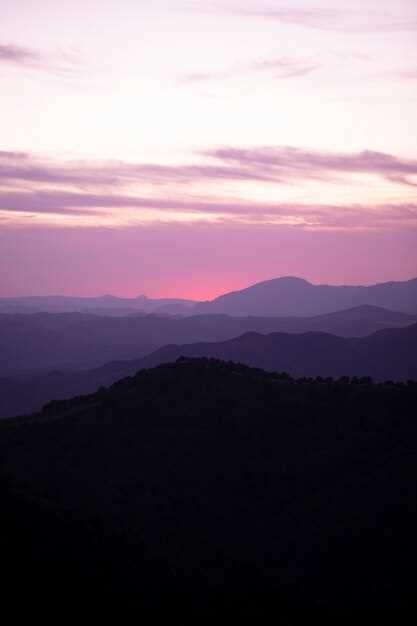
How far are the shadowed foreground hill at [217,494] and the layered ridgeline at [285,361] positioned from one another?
56.7 m

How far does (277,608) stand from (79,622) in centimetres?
825

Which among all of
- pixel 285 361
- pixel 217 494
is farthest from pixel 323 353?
pixel 217 494

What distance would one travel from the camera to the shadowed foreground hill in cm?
3069

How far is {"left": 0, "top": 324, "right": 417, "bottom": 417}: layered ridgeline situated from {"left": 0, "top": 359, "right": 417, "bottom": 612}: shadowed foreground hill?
186 feet

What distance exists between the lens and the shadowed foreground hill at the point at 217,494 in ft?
101

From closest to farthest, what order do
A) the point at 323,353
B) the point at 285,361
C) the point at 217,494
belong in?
→ the point at 217,494, the point at 285,361, the point at 323,353

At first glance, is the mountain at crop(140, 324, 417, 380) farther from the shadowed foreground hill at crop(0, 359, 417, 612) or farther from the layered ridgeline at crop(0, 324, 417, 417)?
the shadowed foreground hill at crop(0, 359, 417, 612)

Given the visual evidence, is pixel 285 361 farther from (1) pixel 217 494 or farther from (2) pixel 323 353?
(1) pixel 217 494

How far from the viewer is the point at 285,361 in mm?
122625

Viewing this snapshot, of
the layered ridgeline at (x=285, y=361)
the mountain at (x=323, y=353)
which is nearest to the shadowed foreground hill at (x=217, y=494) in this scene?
the layered ridgeline at (x=285, y=361)

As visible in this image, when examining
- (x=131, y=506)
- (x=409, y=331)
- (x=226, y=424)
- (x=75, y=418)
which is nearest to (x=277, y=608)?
→ (x=131, y=506)

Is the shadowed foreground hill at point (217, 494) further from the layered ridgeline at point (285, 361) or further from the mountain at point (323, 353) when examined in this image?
the mountain at point (323, 353)

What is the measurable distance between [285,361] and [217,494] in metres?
79.8

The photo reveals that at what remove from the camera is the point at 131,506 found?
135ft
